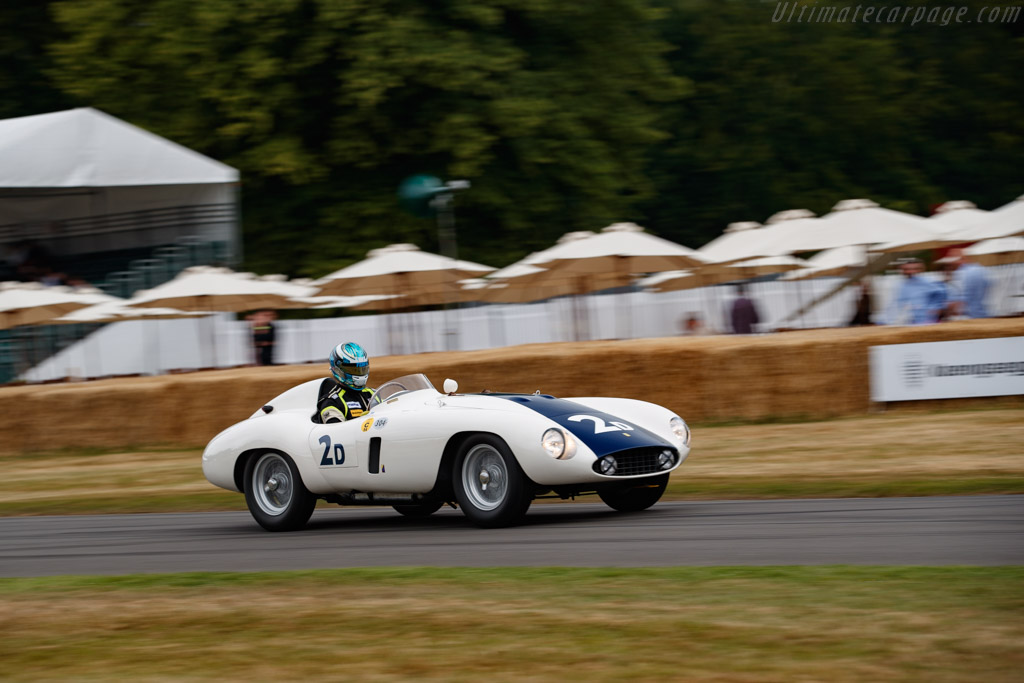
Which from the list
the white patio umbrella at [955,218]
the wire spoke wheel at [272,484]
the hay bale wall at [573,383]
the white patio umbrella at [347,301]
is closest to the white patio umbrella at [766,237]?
the white patio umbrella at [955,218]

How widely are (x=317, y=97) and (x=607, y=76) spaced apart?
6336mm

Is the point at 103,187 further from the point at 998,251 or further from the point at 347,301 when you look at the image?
the point at 998,251

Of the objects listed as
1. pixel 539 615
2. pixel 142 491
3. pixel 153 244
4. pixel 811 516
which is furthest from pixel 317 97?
pixel 539 615

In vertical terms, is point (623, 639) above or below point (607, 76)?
below

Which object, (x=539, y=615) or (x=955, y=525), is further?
(x=955, y=525)

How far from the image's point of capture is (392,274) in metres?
21.7

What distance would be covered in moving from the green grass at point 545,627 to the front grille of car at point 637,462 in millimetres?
1638

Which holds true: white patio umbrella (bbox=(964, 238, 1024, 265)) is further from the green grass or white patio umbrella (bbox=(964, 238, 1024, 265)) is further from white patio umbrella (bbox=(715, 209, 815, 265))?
the green grass

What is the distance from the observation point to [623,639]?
16.3ft

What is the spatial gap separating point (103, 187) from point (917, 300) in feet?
62.6

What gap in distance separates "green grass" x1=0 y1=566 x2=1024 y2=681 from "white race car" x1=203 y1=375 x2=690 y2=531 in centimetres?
146

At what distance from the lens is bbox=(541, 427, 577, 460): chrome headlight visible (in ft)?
26.1

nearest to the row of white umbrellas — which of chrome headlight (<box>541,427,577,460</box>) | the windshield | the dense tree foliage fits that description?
the dense tree foliage

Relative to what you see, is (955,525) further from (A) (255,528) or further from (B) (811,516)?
(A) (255,528)
